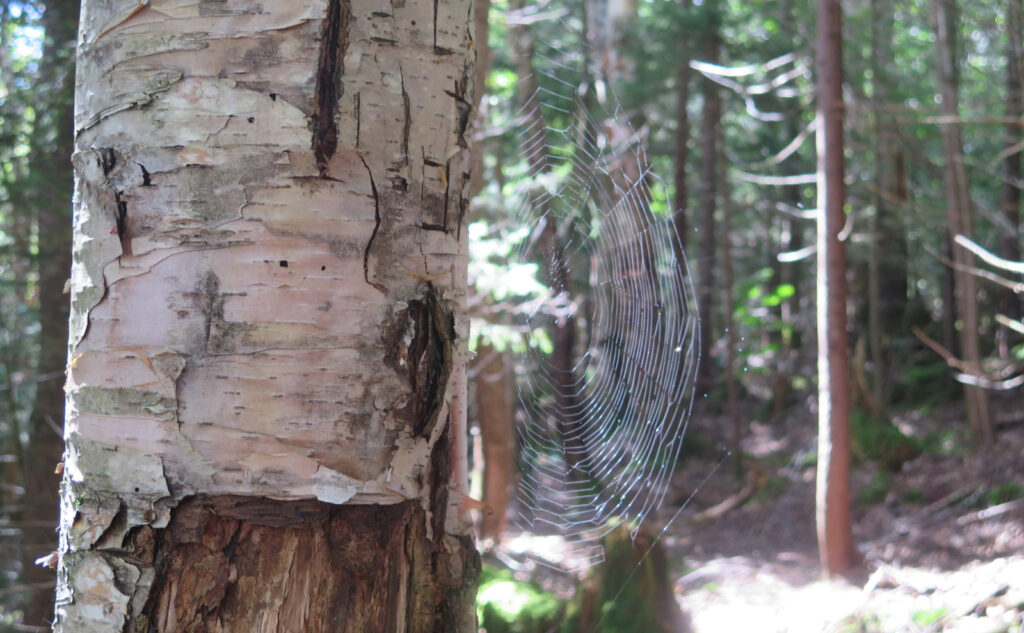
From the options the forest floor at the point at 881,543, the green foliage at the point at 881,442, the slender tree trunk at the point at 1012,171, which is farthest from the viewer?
the green foliage at the point at 881,442

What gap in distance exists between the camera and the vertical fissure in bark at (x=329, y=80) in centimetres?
96

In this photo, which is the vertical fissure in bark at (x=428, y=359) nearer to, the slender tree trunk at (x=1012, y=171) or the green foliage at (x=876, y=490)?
the green foliage at (x=876, y=490)

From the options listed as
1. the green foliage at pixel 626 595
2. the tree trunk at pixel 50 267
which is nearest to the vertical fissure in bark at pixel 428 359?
the green foliage at pixel 626 595

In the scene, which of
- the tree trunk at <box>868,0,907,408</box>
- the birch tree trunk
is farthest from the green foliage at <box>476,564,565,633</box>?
the tree trunk at <box>868,0,907,408</box>

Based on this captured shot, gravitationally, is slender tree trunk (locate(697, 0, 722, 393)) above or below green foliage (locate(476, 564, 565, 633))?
above

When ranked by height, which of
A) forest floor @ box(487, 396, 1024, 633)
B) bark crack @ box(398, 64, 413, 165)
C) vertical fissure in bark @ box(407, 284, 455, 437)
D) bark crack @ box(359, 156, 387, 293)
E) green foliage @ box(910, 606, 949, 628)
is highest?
bark crack @ box(398, 64, 413, 165)

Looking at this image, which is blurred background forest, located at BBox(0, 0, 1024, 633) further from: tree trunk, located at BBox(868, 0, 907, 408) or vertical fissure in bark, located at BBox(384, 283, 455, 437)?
vertical fissure in bark, located at BBox(384, 283, 455, 437)

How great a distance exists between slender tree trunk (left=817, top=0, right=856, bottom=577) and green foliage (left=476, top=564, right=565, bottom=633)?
117 inches

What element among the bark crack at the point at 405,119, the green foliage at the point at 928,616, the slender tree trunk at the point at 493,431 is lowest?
the green foliage at the point at 928,616

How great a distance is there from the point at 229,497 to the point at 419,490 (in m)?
0.25

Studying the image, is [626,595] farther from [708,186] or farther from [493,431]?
[708,186]

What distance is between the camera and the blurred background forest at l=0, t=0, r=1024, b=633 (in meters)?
4.52

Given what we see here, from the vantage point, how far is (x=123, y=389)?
97 centimetres

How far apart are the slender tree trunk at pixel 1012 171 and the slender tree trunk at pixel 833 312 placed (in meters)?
3.67
